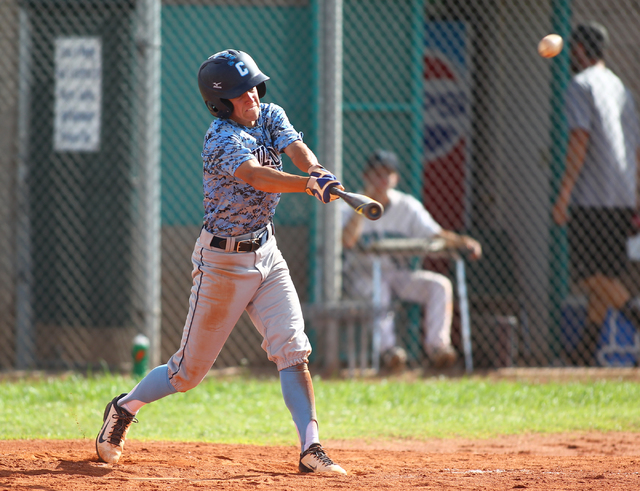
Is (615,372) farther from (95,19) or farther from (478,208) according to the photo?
(95,19)

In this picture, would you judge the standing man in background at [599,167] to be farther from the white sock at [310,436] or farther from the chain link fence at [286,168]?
the white sock at [310,436]

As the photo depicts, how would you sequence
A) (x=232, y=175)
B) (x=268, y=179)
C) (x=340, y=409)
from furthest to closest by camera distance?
(x=340, y=409), (x=232, y=175), (x=268, y=179)

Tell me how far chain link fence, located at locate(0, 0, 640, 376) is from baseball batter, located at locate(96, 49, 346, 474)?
2641mm

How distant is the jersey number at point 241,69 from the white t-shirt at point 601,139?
12.6 feet

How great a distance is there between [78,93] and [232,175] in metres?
4.00

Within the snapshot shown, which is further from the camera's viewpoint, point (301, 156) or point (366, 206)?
point (301, 156)

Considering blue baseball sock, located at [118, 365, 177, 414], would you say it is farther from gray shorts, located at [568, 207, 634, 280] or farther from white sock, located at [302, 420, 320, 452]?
gray shorts, located at [568, 207, 634, 280]

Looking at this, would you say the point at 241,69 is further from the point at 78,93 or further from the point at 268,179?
the point at 78,93

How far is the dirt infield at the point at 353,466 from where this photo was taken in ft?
10.5

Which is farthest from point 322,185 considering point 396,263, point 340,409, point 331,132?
point 396,263

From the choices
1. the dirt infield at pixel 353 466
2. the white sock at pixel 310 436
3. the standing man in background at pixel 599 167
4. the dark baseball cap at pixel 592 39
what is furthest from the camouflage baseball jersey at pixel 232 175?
the dark baseball cap at pixel 592 39

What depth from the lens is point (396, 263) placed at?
6.94 meters

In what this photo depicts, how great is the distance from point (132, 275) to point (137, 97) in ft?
4.95

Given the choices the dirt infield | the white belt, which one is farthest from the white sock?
the white belt
